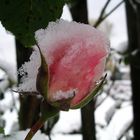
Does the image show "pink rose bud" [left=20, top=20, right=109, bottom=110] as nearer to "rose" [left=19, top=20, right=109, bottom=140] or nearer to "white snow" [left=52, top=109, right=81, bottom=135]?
"rose" [left=19, top=20, right=109, bottom=140]

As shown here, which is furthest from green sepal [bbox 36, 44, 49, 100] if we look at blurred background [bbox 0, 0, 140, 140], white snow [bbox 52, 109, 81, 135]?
white snow [bbox 52, 109, 81, 135]

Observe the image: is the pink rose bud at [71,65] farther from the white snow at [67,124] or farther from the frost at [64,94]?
the white snow at [67,124]

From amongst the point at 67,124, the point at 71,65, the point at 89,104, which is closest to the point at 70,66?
the point at 71,65

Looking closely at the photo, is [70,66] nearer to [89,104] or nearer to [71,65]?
[71,65]

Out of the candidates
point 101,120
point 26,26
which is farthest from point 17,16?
point 101,120

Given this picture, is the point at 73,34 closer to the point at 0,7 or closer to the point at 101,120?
the point at 0,7

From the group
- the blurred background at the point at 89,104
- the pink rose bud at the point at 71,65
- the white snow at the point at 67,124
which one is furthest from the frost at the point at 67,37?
the white snow at the point at 67,124
